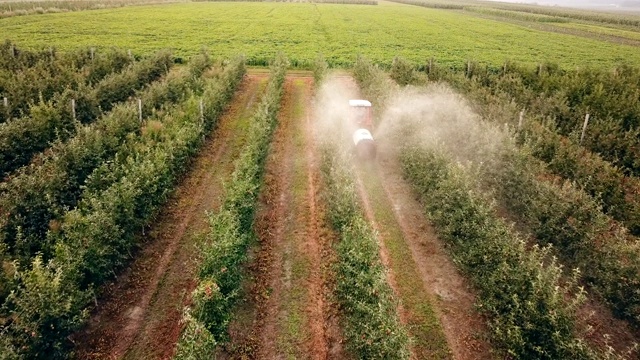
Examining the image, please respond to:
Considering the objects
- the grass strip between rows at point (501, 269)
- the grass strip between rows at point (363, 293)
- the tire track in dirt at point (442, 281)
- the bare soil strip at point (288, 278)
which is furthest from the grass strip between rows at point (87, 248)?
the grass strip between rows at point (501, 269)

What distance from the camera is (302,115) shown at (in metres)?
32.8

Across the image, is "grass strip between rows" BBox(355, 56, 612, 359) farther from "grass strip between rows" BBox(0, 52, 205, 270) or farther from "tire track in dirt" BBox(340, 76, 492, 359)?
"grass strip between rows" BBox(0, 52, 205, 270)

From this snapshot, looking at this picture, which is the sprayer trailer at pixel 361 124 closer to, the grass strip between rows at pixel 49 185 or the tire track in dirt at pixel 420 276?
the tire track in dirt at pixel 420 276

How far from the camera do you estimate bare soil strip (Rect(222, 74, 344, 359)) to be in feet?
43.8

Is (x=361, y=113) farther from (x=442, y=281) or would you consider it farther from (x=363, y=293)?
(x=363, y=293)

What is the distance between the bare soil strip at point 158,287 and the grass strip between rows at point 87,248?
615 mm

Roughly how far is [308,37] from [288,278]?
5230 centimetres

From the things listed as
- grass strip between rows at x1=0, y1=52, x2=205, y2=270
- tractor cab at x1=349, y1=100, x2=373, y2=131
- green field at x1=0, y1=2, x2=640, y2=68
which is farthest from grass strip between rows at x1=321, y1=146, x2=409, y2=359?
→ green field at x1=0, y1=2, x2=640, y2=68

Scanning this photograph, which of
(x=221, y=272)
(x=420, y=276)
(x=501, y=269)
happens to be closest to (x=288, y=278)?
(x=221, y=272)

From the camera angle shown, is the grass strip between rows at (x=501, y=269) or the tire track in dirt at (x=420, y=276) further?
the tire track in dirt at (x=420, y=276)

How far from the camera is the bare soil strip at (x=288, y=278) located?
13.3 m

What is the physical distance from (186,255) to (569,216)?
14.5 metres

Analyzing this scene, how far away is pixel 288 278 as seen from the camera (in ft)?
52.7

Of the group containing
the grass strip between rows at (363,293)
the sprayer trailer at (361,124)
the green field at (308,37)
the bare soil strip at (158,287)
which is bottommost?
the bare soil strip at (158,287)
